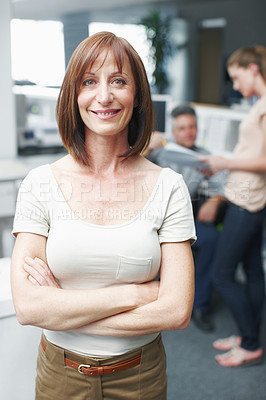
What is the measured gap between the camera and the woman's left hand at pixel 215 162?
76.7 inches

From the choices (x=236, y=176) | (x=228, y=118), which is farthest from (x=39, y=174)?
(x=228, y=118)

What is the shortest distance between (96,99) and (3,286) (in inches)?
25.3

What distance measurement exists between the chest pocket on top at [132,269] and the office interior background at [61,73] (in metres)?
0.41

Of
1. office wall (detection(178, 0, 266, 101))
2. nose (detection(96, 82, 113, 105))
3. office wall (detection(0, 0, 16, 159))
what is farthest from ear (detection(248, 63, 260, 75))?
office wall (detection(178, 0, 266, 101))

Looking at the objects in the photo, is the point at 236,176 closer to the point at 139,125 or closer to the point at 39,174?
the point at 139,125

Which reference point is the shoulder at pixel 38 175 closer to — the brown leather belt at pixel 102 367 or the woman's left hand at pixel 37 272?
the woman's left hand at pixel 37 272

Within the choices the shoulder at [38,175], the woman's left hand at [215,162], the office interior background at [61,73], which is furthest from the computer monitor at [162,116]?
the shoulder at [38,175]

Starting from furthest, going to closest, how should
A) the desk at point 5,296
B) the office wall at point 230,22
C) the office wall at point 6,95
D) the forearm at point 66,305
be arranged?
the office wall at point 230,22 → the office wall at point 6,95 → the desk at point 5,296 → the forearm at point 66,305

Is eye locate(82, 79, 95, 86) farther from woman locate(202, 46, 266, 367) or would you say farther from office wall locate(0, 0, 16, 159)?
office wall locate(0, 0, 16, 159)

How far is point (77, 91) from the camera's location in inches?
36.1

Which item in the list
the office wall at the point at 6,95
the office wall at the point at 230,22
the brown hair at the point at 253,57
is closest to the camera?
the brown hair at the point at 253,57

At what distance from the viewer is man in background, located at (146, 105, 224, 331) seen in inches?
77.2

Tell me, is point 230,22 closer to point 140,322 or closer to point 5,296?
point 5,296

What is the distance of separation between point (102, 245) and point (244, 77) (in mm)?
1311
